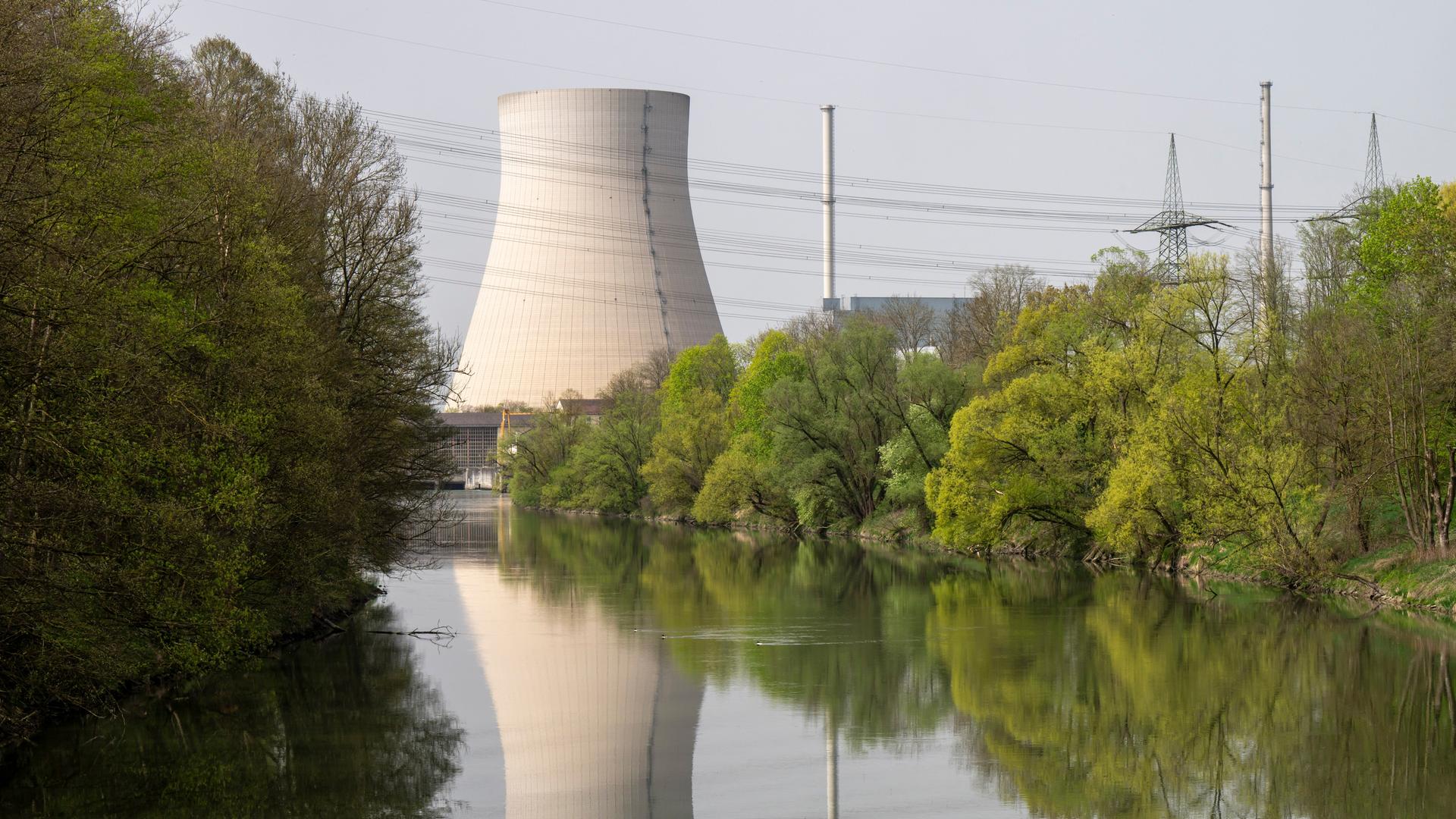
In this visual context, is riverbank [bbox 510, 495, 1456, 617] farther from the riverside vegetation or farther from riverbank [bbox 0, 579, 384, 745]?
riverbank [bbox 0, 579, 384, 745]

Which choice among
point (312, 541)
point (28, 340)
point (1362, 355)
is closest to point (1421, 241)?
point (1362, 355)

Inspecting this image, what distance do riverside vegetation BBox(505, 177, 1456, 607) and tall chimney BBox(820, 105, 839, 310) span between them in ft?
43.0

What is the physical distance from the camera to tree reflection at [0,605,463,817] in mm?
10617

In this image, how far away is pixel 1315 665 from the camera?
16.0 m

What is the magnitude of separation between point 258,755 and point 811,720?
4693 millimetres

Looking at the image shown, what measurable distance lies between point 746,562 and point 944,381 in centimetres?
705

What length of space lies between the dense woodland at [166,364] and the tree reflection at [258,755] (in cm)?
44

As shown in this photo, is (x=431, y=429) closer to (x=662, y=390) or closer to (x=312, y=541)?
(x=312, y=541)

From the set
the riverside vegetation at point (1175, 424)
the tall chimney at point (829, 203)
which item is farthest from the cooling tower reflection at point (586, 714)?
the tall chimney at point (829, 203)

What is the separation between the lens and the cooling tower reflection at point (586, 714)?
35.3 ft

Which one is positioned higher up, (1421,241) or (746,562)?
(1421,241)

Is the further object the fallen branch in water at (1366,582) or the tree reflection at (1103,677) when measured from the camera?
the fallen branch in water at (1366,582)

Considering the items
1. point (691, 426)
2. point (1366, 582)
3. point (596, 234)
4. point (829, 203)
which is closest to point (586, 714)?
point (1366, 582)

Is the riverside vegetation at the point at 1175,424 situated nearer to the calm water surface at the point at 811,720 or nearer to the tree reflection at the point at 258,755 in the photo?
the calm water surface at the point at 811,720
